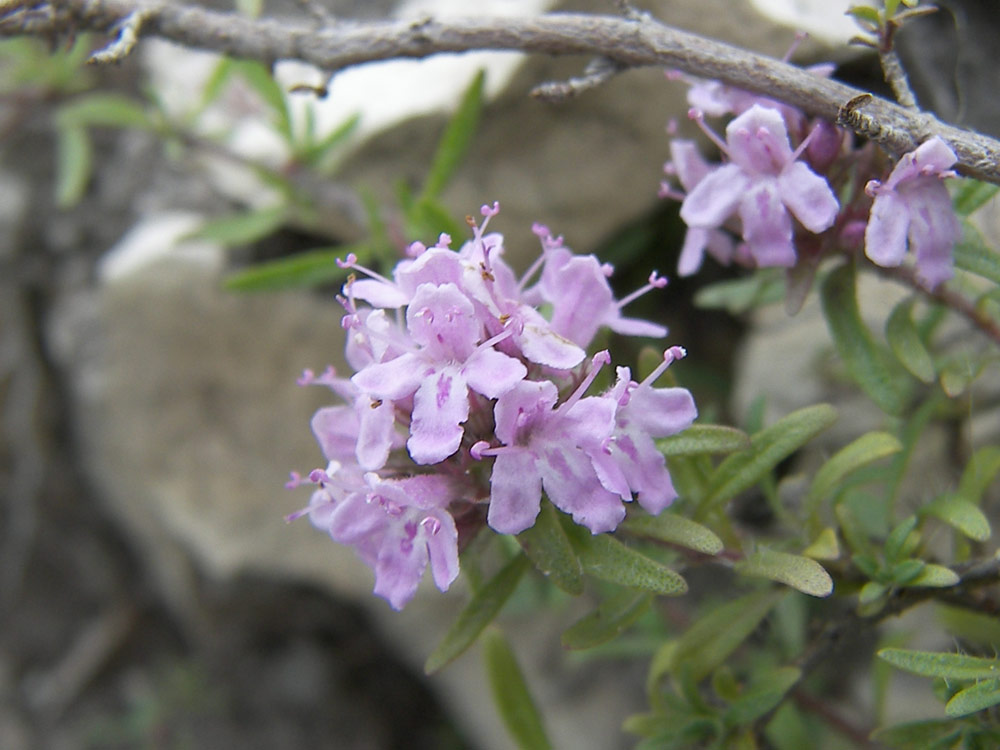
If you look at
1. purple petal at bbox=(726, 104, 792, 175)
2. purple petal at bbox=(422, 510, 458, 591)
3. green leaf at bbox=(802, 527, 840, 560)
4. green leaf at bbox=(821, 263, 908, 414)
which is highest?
purple petal at bbox=(726, 104, 792, 175)

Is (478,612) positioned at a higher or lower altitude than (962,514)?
lower

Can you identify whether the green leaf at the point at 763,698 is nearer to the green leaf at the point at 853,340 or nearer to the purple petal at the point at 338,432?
the green leaf at the point at 853,340

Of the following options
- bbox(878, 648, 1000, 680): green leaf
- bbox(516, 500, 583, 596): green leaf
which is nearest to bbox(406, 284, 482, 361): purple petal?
bbox(516, 500, 583, 596): green leaf

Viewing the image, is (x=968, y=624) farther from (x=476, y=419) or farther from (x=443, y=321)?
(x=443, y=321)

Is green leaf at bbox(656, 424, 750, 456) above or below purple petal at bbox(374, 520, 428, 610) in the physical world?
above

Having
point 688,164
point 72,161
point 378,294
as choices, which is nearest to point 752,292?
point 688,164

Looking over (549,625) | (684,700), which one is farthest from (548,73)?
(549,625)

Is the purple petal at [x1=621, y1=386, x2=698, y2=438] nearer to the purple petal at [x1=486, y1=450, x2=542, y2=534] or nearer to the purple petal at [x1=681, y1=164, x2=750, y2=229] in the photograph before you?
the purple petal at [x1=486, y1=450, x2=542, y2=534]

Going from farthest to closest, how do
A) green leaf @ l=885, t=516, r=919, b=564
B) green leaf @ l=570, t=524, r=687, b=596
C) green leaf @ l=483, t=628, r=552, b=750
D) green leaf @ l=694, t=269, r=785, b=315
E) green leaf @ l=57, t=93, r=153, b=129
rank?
green leaf @ l=57, t=93, r=153, b=129, green leaf @ l=694, t=269, r=785, b=315, green leaf @ l=483, t=628, r=552, b=750, green leaf @ l=885, t=516, r=919, b=564, green leaf @ l=570, t=524, r=687, b=596
